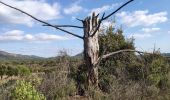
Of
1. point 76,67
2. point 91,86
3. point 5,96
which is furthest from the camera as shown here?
point 76,67

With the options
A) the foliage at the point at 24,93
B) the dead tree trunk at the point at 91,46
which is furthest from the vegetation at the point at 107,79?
the dead tree trunk at the point at 91,46

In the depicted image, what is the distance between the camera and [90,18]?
14.4m

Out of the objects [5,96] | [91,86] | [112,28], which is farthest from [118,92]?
[112,28]

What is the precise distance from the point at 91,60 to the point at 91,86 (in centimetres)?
111

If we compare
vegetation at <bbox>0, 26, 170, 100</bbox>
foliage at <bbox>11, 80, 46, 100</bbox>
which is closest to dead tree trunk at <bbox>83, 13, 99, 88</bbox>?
vegetation at <bbox>0, 26, 170, 100</bbox>

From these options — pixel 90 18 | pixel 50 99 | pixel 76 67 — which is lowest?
pixel 50 99

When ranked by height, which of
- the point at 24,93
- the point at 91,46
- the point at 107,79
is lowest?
the point at 24,93

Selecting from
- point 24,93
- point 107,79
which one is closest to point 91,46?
point 24,93

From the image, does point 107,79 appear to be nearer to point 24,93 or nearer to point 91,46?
point 91,46

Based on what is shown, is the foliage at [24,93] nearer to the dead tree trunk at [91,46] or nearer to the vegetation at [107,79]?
the vegetation at [107,79]

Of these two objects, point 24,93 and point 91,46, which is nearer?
point 24,93

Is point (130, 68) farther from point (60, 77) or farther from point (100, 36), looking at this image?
point (60, 77)

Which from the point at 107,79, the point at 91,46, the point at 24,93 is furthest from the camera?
the point at 107,79

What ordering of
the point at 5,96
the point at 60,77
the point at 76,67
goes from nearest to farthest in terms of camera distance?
the point at 5,96
the point at 60,77
the point at 76,67
